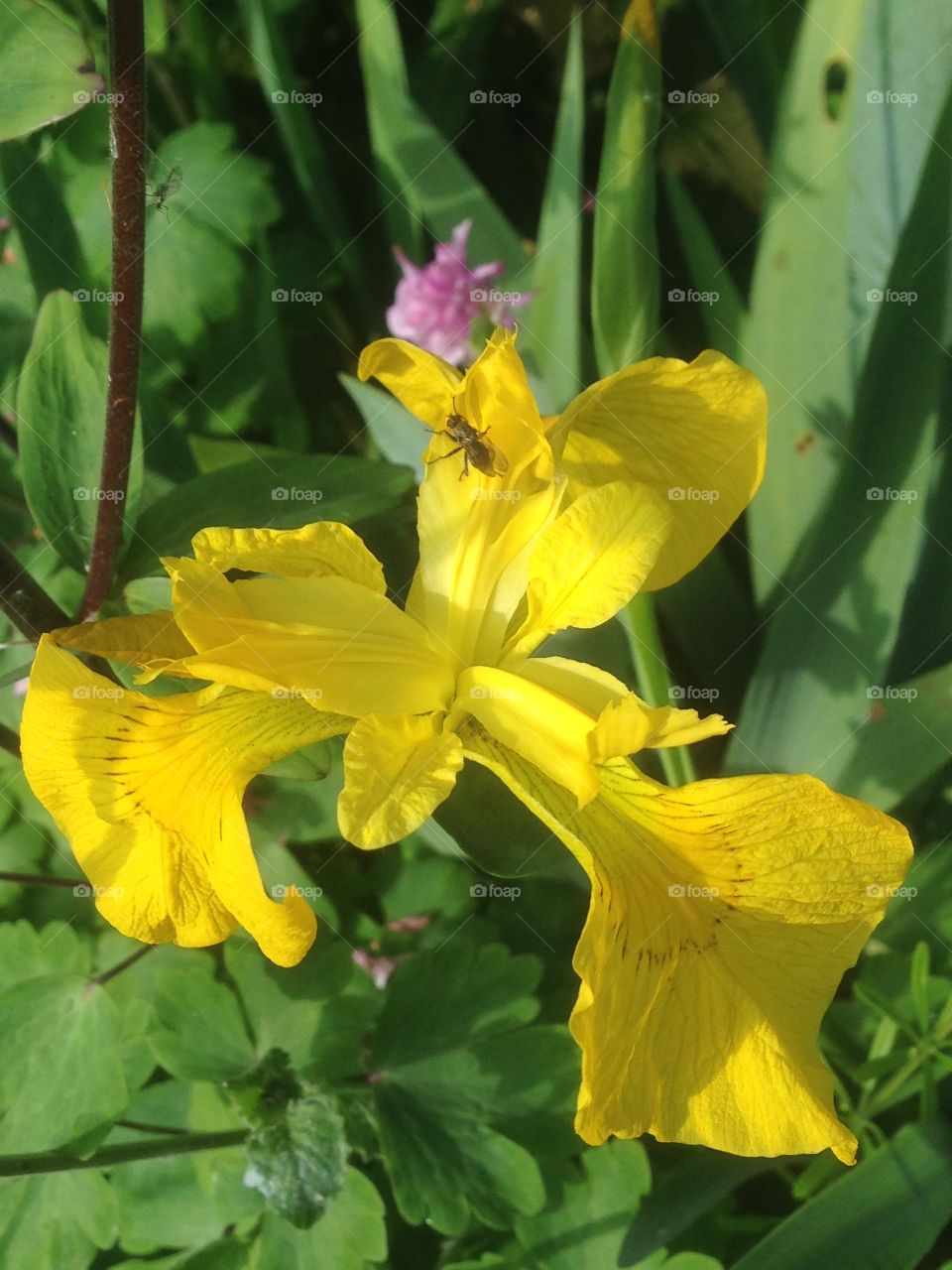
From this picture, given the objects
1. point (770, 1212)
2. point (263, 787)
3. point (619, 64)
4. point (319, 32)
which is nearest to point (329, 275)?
point (319, 32)

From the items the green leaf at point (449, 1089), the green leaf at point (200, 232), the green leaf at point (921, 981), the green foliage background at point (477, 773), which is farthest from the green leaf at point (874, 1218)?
the green leaf at point (200, 232)

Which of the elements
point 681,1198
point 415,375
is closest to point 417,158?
point 415,375

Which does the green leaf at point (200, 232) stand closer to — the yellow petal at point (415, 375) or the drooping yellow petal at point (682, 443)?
the yellow petal at point (415, 375)

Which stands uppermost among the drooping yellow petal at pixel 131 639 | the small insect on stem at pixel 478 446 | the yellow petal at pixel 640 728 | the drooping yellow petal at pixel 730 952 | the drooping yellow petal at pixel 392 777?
the small insect on stem at pixel 478 446

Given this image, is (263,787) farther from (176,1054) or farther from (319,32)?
(319,32)

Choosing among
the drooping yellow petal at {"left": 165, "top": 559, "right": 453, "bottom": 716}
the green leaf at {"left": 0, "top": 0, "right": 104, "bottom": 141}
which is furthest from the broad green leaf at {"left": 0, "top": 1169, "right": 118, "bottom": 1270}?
the green leaf at {"left": 0, "top": 0, "right": 104, "bottom": 141}
